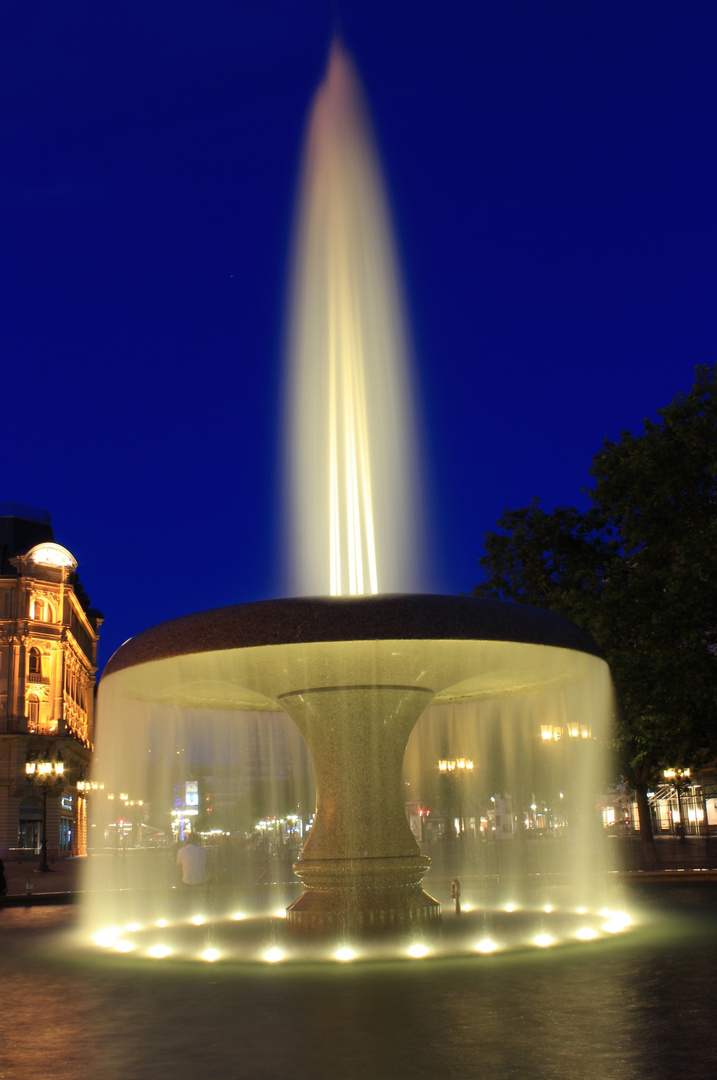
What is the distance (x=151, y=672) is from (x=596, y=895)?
→ 9.03 meters

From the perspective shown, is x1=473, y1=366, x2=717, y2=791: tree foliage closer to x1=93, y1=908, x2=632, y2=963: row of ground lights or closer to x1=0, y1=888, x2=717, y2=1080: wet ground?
x1=93, y1=908, x2=632, y2=963: row of ground lights

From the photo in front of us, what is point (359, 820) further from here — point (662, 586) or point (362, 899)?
point (662, 586)

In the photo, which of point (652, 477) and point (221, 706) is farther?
point (652, 477)

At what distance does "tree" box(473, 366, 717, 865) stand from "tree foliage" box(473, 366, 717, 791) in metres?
0.02

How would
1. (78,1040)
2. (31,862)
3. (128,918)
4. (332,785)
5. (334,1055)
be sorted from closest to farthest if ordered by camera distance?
(334,1055), (78,1040), (332,785), (128,918), (31,862)

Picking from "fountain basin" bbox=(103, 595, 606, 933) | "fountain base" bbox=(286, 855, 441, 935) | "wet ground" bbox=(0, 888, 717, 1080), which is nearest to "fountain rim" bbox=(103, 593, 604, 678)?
"fountain basin" bbox=(103, 595, 606, 933)

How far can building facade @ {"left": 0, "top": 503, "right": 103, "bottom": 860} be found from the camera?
55.7 m

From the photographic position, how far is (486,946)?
9922 mm

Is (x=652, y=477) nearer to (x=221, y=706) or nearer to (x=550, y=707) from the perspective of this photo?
(x=550, y=707)

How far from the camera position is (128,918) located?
14.5m

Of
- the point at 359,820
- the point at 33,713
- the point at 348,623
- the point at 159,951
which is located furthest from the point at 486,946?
the point at 33,713

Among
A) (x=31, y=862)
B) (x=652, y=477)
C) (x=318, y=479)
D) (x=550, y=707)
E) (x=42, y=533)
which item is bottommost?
(x=31, y=862)

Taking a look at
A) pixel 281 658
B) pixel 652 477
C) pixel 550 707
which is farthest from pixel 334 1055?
pixel 652 477

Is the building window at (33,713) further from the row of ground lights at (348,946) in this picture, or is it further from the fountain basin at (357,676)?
the fountain basin at (357,676)
